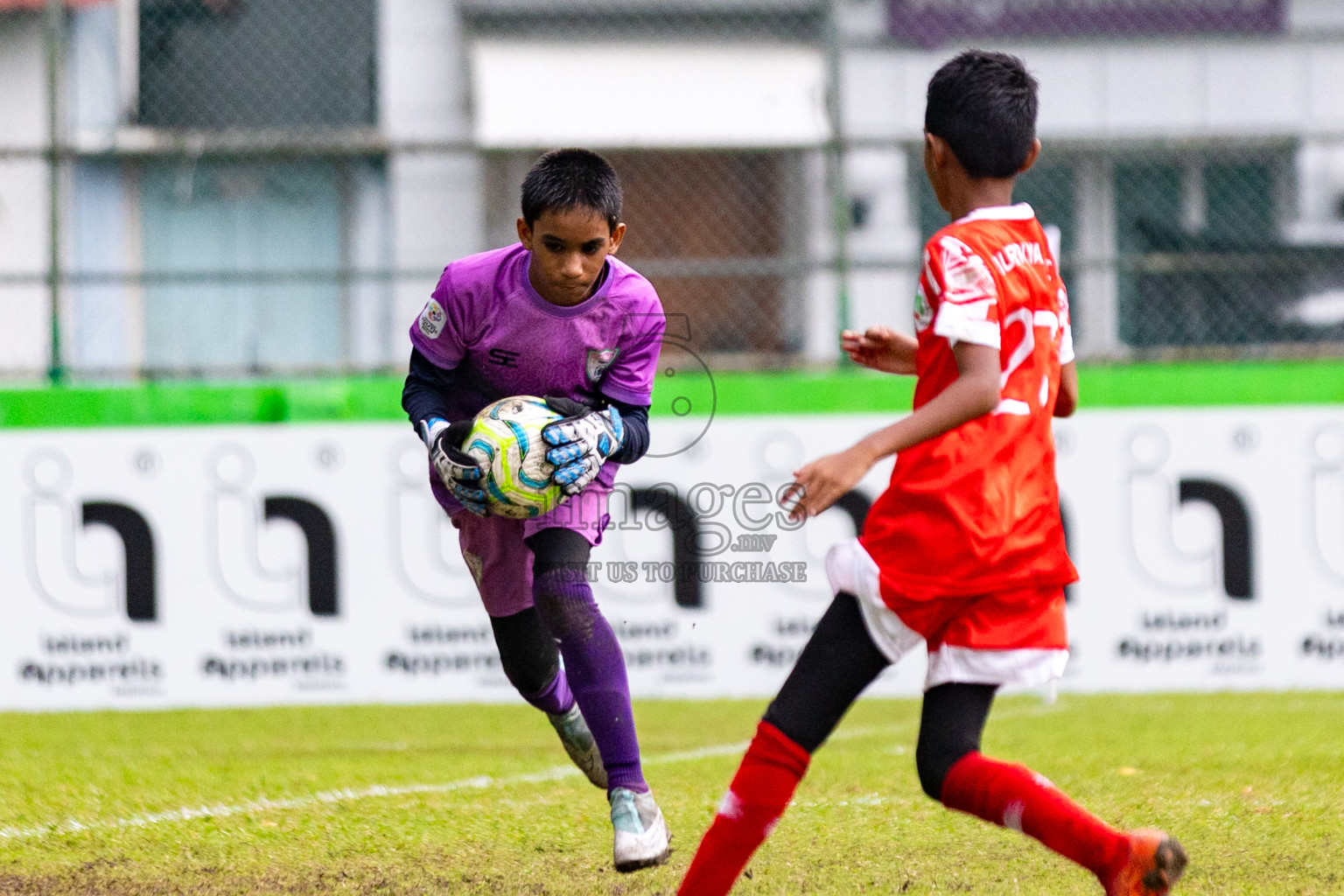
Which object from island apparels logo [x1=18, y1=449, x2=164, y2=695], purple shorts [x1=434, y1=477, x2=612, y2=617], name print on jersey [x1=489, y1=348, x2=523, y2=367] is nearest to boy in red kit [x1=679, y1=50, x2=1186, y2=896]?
purple shorts [x1=434, y1=477, x2=612, y2=617]

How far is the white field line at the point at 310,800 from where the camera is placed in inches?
199

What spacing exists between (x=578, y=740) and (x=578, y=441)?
44.9 inches

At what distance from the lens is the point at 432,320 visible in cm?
446

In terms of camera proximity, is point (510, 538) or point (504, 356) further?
point (510, 538)

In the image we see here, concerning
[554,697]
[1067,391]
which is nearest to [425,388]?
[554,697]

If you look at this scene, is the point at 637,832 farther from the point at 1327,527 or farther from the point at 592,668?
the point at 1327,527

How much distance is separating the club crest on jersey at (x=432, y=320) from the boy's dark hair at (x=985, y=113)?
4.93 feet

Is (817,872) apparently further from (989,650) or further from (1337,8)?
(1337,8)

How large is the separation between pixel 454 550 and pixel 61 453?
204 centimetres

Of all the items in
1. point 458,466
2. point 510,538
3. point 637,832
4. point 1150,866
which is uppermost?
point 458,466

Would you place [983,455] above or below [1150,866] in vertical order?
above

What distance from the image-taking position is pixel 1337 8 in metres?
15.6

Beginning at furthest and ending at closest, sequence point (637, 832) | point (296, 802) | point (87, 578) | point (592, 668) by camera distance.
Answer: point (87, 578) → point (296, 802) → point (592, 668) → point (637, 832)

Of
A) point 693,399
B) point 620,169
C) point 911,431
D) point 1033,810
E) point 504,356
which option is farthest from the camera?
point 620,169
